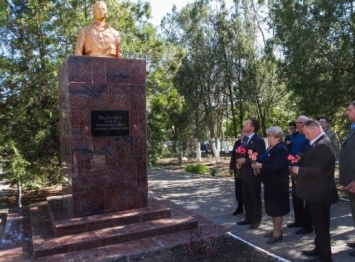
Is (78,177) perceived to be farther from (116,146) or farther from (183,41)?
(183,41)

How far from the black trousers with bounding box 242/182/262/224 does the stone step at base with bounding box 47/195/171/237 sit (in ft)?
4.17

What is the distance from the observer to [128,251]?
172 inches

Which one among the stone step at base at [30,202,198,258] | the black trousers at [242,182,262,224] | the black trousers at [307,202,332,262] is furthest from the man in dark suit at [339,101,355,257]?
the stone step at base at [30,202,198,258]

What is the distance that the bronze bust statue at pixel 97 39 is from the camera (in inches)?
218

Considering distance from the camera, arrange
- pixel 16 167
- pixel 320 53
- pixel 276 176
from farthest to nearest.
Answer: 1. pixel 320 53
2. pixel 16 167
3. pixel 276 176

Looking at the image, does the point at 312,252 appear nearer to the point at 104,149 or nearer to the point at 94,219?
the point at 94,219

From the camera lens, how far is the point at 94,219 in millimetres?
5012

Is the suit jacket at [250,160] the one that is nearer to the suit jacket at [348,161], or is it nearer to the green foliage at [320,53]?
the suit jacket at [348,161]

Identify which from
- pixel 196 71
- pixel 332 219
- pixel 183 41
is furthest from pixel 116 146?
pixel 183 41

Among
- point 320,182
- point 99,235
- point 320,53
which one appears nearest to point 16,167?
point 99,235

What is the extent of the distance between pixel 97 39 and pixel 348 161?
13.5 ft

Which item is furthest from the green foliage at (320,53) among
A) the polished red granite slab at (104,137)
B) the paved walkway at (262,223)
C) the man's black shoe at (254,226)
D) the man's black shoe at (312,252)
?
the man's black shoe at (312,252)

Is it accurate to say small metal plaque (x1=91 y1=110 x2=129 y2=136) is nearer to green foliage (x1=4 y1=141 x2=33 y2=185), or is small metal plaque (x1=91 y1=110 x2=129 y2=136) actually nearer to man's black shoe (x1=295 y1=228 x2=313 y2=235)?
man's black shoe (x1=295 y1=228 x2=313 y2=235)

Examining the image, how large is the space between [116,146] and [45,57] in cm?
525
